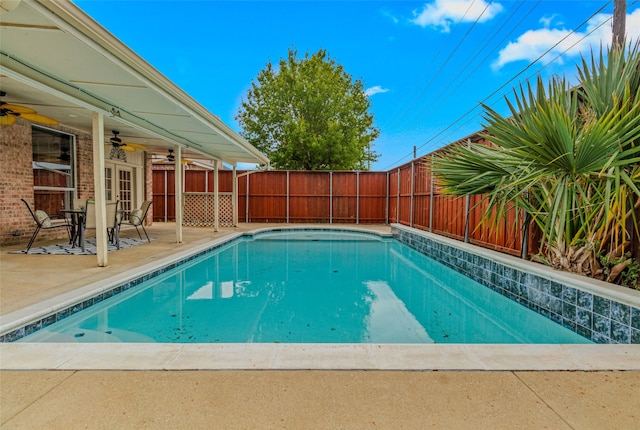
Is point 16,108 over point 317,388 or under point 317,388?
over

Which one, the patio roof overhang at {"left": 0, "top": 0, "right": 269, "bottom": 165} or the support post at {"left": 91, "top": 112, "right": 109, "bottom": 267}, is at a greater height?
the patio roof overhang at {"left": 0, "top": 0, "right": 269, "bottom": 165}

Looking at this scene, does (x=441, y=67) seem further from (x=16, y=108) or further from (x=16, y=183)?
(x=16, y=183)

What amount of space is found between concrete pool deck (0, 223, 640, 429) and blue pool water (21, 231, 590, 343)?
800mm

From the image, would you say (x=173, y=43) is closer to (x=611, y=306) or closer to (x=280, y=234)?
(x=280, y=234)

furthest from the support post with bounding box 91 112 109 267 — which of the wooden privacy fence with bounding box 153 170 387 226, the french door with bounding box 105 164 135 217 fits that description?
the wooden privacy fence with bounding box 153 170 387 226

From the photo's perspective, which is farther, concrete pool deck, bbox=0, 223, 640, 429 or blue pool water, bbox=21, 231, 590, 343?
blue pool water, bbox=21, 231, 590, 343

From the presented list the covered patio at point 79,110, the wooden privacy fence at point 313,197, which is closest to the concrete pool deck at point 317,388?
the covered patio at point 79,110

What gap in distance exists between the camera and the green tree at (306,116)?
58.5ft

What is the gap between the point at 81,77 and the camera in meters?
4.02

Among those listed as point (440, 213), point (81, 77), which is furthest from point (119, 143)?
point (440, 213)

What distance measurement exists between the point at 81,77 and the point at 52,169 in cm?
438

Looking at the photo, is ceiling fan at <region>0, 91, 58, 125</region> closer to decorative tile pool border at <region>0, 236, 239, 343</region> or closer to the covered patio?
the covered patio

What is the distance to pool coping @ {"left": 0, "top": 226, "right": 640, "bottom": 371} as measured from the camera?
7.05 feet

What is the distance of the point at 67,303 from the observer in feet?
10.8
